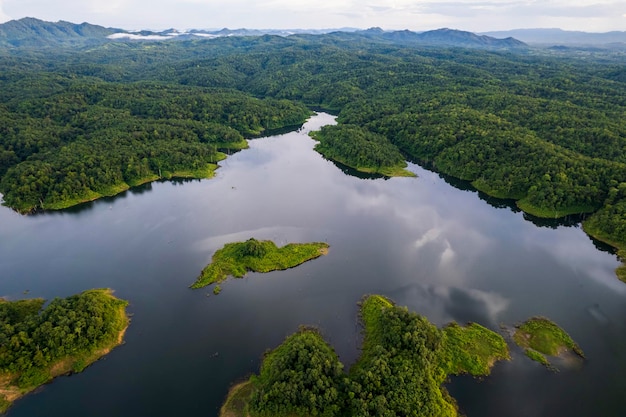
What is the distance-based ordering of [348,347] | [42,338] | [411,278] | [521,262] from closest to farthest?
[42,338] < [348,347] < [411,278] < [521,262]

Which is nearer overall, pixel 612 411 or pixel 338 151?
pixel 612 411

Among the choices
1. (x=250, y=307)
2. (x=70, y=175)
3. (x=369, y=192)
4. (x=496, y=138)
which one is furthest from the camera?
(x=496, y=138)

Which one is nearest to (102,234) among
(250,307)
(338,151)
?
(250,307)

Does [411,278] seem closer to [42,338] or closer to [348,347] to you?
[348,347]

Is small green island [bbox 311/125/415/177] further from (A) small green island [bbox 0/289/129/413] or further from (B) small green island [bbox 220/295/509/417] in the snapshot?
(A) small green island [bbox 0/289/129/413]

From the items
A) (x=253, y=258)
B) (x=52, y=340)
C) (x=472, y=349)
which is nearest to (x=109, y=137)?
(x=253, y=258)

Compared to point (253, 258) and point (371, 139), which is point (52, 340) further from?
point (371, 139)

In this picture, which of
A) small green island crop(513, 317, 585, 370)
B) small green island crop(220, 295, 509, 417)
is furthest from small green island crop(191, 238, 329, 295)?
small green island crop(513, 317, 585, 370)
